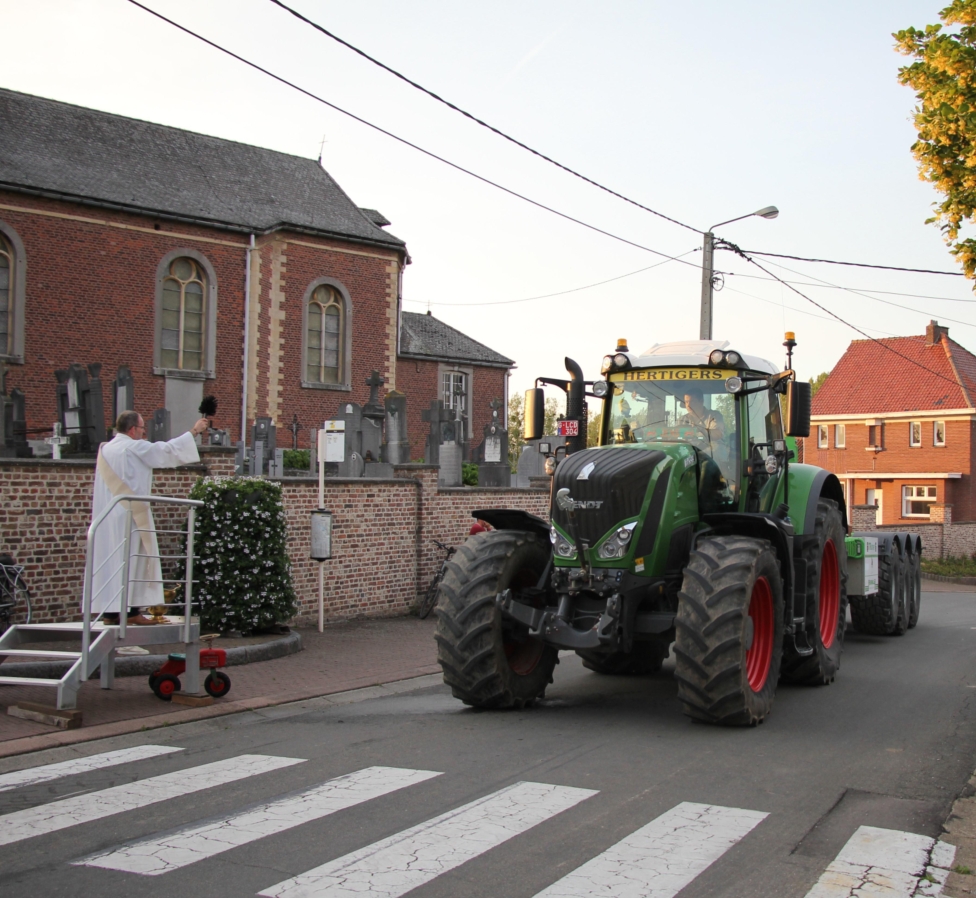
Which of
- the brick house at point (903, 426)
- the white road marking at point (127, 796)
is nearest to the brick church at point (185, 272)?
the white road marking at point (127, 796)

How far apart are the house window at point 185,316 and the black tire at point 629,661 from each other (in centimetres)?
2137

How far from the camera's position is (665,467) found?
7477mm

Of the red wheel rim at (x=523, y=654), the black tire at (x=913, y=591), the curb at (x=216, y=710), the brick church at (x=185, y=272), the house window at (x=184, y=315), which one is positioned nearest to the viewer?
the curb at (x=216, y=710)

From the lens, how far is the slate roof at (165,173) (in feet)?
87.8

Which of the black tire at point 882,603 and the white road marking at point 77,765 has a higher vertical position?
the black tire at point 882,603

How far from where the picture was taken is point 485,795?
215 inches

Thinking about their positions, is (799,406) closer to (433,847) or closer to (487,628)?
(487,628)

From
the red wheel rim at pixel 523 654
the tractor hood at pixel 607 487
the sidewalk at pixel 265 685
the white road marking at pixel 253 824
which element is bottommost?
the sidewalk at pixel 265 685

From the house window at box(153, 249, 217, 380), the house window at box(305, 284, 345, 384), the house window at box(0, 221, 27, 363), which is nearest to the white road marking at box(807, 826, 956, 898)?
the house window at box(0, 221, 27, 363)

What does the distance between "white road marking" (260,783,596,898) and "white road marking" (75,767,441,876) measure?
0.54 meters

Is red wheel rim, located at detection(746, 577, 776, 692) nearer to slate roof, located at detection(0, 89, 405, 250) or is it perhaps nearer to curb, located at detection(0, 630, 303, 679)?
curb, located at detection(0, 630, 303, 679)

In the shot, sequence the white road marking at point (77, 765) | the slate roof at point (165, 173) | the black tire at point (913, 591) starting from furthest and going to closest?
1. the slate roof at point (165, 173)
2. the black tire at point (913, 591)
3. the white road marking at point (77, 765)

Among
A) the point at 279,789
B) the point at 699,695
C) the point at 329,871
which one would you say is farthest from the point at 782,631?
the point at 329,871

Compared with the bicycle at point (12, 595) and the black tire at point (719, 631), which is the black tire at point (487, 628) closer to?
the black tire at point (719, 631)
